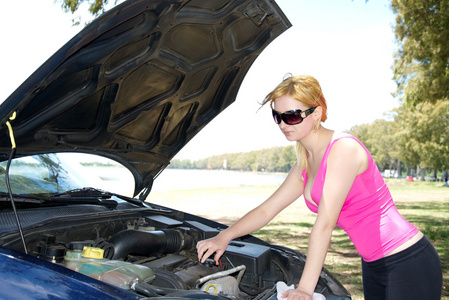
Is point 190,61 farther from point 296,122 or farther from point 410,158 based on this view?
point 410,158

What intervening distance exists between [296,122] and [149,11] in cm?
101

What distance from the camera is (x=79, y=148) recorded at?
2857 millimetres

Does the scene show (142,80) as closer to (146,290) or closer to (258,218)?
(258,218)

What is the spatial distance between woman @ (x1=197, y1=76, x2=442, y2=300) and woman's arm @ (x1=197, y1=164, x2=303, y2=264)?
0.23m

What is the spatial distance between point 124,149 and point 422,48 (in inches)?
343

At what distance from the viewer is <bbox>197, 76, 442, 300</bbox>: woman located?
5.43 feet

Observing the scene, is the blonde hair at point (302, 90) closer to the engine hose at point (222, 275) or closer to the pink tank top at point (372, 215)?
the pink tank top at point (372, 215)

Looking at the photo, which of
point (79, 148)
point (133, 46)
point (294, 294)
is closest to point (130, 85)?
point (133, 46)

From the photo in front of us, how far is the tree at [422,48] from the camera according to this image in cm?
827

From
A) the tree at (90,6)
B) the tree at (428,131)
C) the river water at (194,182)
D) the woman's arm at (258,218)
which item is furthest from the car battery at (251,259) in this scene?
the tree at (428,131)

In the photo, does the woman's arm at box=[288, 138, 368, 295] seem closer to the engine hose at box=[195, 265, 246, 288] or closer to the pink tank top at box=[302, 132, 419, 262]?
the pink tank top at box=[302, 132, 419, 262]

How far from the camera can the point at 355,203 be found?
6.03 feet

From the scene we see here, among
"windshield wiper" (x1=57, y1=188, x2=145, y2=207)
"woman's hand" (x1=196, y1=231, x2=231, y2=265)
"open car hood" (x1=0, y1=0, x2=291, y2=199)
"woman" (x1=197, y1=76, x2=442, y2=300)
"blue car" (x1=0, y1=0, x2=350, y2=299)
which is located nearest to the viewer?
"woman" (x1=197, y1=76, x2=442, y2=300)

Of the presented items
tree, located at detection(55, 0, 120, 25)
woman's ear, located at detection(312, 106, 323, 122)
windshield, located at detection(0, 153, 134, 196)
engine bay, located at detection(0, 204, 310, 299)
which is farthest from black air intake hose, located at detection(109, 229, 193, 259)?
tree, located at detection(55, 0, 120, 25)
